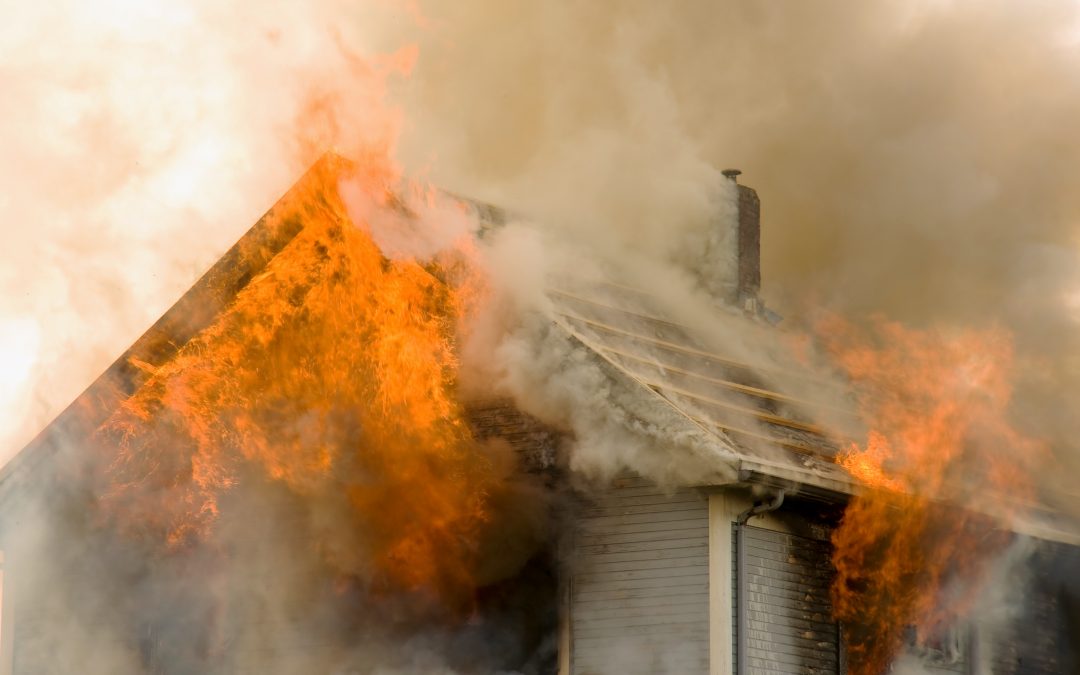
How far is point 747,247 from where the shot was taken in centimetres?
1911

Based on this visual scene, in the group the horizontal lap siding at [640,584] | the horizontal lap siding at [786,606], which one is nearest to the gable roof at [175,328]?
the horizontal lap siding at [640,584]

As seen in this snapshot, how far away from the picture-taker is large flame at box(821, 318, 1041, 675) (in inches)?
549

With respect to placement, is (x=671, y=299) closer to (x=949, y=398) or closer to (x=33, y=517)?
(x=949, y=398)

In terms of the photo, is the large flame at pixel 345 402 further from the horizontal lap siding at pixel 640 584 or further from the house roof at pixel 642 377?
the horizontal lap siding at pixel 640 584

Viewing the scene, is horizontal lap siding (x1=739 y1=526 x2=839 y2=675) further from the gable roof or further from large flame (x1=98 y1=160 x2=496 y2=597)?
the gable roof

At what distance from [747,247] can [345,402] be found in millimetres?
6054

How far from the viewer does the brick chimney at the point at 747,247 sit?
61.6 ft

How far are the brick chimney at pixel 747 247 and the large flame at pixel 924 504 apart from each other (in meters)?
3.41

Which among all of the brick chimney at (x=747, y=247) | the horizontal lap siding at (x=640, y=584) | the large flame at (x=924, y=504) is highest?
the brick chimney at (x=747, y=247)

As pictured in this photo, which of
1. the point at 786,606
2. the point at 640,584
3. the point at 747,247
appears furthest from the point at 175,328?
the point at 747,247

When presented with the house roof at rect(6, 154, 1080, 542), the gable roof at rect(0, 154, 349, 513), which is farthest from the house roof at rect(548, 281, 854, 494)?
the gable roof at rect(0, 154, 349, 513)

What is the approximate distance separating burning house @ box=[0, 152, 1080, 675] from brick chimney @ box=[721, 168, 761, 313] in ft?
7.17

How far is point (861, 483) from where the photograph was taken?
13.6 m

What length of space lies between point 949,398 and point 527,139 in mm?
5928
